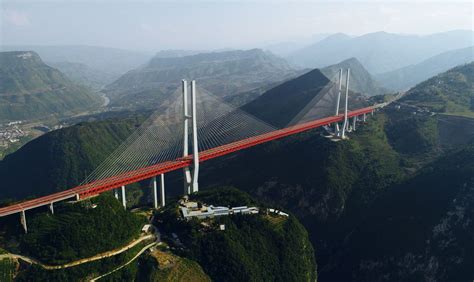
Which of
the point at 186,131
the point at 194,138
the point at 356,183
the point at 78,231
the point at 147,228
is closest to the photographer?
the point at 78,231

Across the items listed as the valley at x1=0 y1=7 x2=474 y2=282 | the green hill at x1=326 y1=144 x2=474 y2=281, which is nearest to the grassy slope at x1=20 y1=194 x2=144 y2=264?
the valley at x1=0 y1=7 x2=474 y2=282

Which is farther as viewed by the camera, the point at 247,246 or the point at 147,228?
the point at 147,228

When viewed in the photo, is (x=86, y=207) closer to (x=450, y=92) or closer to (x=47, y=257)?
(x=47, y=257)

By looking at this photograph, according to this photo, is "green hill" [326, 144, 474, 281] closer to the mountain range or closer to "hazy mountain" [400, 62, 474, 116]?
the mountain range

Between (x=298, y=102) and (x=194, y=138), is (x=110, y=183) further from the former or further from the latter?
(x=298, y=102)

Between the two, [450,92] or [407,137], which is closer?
[407,137]

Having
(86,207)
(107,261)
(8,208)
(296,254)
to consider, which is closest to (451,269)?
(296,254)

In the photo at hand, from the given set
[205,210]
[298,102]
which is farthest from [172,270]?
[298,102]
